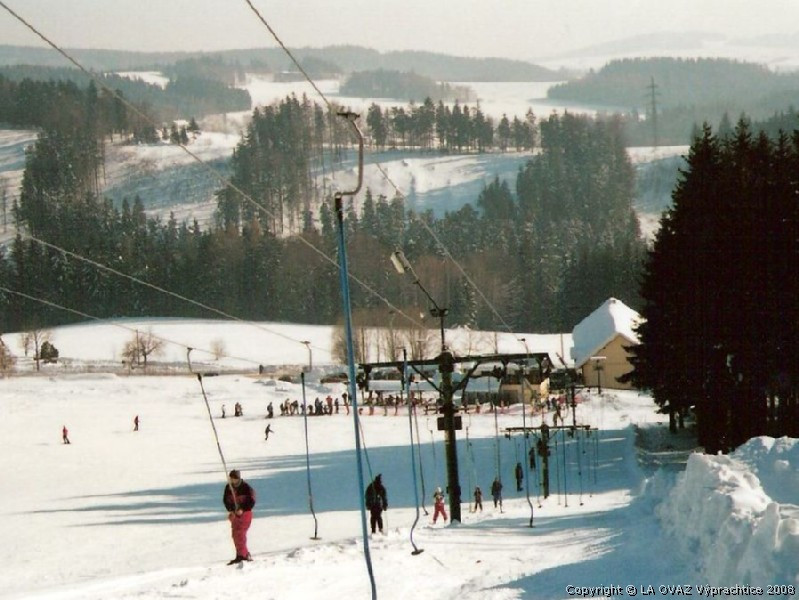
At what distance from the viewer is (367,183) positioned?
18762 centimetres

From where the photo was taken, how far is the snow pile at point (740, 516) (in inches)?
331

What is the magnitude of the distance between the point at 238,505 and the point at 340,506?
19176 mm

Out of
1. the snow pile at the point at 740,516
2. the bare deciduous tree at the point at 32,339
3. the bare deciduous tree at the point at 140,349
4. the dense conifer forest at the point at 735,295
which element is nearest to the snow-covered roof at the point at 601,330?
the dense conifer forest at the point at 735,295

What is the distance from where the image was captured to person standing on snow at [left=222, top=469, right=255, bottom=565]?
1631 cm

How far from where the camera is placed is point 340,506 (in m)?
35.1

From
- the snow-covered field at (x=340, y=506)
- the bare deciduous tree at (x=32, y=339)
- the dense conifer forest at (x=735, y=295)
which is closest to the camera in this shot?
the snow-covered field at (x=340, y=506)

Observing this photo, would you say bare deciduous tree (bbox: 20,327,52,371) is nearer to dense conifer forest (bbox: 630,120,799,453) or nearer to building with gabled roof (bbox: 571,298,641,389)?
building with gabled roof (bbox: 571,298,641,389)

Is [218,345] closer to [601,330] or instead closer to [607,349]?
[601,330]

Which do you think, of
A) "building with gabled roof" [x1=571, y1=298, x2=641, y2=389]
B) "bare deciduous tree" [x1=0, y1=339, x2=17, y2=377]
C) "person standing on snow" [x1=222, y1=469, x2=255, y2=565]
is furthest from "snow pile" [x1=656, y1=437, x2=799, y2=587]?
"bare deciduous tree" [x1=0, y1=339, x2=17, y2=377]

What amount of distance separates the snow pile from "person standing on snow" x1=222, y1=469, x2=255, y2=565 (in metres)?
6.58

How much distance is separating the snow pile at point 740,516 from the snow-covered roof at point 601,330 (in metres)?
62.7

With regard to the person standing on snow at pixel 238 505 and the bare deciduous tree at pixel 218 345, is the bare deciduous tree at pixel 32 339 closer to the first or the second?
the bare deciduous tree at pixel 218 345

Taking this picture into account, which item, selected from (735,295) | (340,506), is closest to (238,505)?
(340,506)

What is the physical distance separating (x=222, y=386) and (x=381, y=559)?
70.4 m
